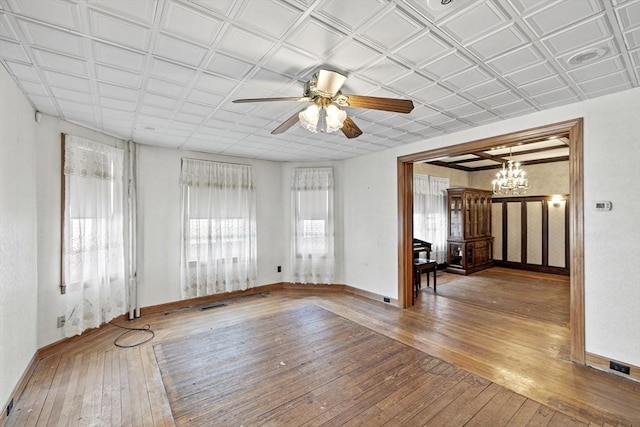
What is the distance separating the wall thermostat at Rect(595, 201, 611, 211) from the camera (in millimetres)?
2607

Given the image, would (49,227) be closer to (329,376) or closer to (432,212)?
(329,376)

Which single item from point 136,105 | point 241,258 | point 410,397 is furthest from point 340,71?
point 241,258

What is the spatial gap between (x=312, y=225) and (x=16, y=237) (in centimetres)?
404

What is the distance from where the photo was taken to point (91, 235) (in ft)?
11.1

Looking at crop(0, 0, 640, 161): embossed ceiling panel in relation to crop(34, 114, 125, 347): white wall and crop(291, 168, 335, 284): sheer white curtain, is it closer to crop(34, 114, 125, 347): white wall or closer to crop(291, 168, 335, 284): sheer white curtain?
crop(34, 114, 125, 347): white wall

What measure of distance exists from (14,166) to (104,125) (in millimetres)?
1276

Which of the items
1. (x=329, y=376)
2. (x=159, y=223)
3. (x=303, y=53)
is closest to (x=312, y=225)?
(x=159, y=223)

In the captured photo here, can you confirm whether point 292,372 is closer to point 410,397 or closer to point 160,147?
point 410,397

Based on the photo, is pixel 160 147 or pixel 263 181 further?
pixel 263 181

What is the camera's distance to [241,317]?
4109 mm

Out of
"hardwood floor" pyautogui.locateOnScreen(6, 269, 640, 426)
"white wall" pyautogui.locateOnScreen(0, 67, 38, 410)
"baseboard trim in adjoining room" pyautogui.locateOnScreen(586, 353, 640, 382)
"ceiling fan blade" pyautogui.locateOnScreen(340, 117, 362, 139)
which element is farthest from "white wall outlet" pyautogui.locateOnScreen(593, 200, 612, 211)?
"white wall" pyautogui.locateOnScreen(0, 67, 38, 410)

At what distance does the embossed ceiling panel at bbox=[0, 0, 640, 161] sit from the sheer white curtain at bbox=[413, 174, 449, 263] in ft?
12.9

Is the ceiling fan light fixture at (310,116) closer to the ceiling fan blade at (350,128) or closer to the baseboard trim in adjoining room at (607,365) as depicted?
the ceiling fan blade at (350,128)

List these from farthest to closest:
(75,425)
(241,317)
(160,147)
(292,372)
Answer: (160,147)
(241,317)
(292,372)
(75,425)
